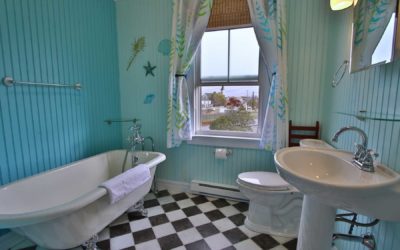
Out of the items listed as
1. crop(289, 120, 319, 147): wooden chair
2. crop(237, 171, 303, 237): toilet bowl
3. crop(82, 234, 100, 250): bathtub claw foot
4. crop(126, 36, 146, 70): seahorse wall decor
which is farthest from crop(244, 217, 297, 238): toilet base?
crop(126, 36, 146, 70): seahorse wall decor

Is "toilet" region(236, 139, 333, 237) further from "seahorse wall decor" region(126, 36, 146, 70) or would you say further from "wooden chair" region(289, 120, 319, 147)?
"seahorse wall decor" region(126, 36, 146, 70)

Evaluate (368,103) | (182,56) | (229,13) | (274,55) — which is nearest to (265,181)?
(368,103)

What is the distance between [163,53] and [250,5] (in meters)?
1.08

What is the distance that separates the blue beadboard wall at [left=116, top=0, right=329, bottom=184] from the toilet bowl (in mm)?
503

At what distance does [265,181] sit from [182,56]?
60.8 inches

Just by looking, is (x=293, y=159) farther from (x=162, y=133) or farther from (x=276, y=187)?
(x=162, y=133)

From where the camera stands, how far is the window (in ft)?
7.29

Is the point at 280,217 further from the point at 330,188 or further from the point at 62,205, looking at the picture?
the point at 62,205

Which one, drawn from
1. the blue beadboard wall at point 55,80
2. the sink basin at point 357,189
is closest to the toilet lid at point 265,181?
the sink basin at point 357,189

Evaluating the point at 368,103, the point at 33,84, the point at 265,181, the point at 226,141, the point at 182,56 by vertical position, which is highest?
the point at 182,56

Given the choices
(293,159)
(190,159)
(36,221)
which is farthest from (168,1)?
(36,221)

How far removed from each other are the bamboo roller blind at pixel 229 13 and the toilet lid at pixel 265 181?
1536 millimetres

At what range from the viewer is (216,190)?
2.35 m

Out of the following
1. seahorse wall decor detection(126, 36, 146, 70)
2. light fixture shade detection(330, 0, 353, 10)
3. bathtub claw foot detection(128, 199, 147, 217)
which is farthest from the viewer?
seahorse wall decor detection(126, 36, 146, 70)
